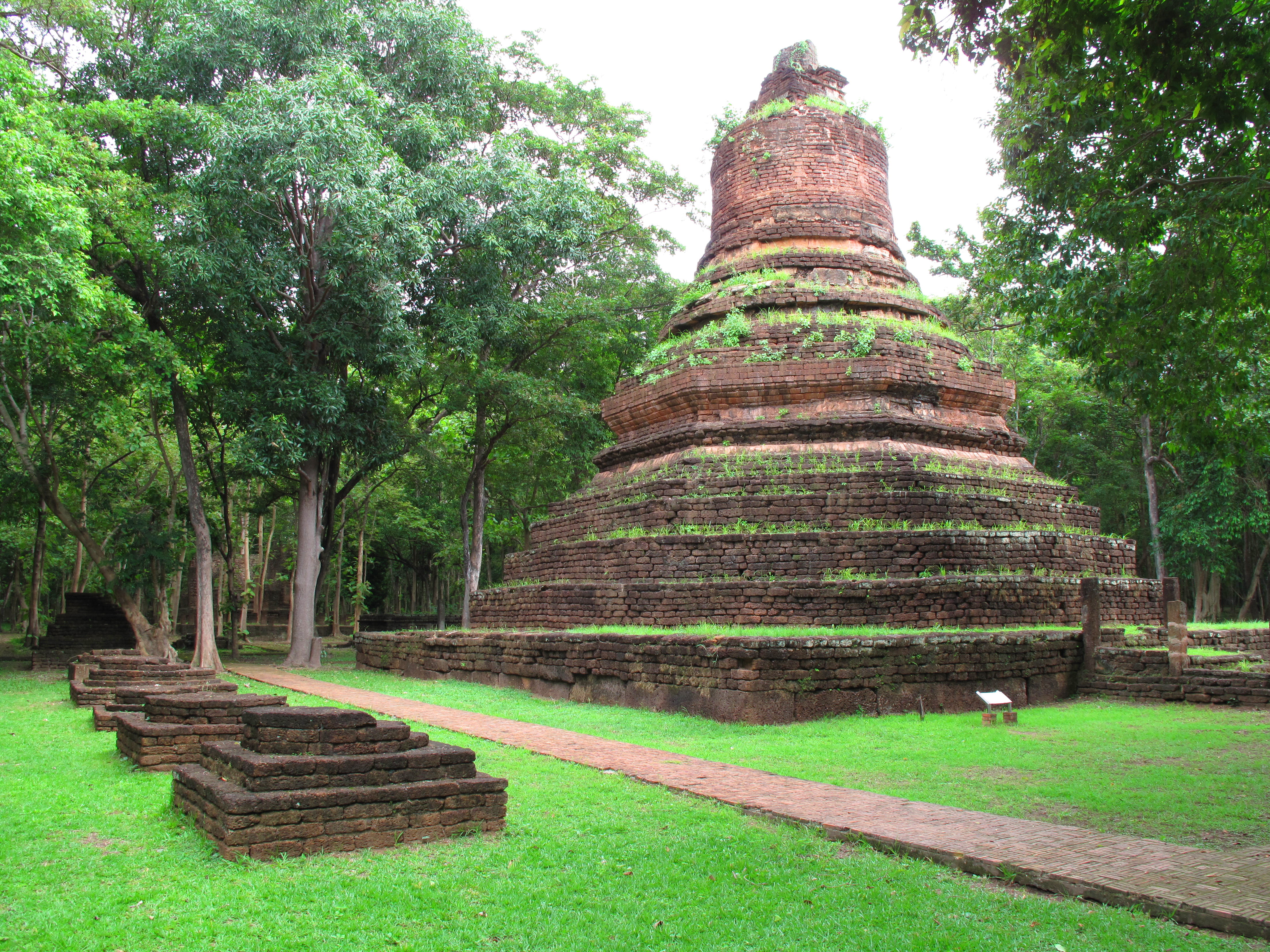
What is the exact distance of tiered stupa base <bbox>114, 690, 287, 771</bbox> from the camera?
285 inches

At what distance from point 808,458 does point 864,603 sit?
2.91 m

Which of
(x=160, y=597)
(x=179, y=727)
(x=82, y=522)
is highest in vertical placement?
(x=82, y=522)

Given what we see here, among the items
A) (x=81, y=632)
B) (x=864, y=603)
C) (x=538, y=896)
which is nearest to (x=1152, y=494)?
(x=864, y=603)

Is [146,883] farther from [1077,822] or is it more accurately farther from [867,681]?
[867,681]

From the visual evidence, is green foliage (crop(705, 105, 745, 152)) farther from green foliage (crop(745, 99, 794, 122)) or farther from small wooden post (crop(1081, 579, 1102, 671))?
small wooden post (crop(1081, 579, 1102, 671))

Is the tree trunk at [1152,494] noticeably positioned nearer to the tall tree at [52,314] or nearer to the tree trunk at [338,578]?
the tree trunk at [338,578]

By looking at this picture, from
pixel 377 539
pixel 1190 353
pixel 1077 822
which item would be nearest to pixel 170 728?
pixel 1077 822

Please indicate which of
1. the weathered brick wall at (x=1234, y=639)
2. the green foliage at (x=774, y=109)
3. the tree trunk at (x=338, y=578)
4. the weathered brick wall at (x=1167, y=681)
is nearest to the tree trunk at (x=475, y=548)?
the tree trunk at (x=338, y=578)

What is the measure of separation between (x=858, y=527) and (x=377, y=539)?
83.7 ft

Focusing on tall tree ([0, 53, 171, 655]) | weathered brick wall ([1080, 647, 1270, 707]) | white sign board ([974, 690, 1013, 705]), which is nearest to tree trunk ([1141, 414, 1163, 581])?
weathered brick wall ([1080, 647, 1270, 707])

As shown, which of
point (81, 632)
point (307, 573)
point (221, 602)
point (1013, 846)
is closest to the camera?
point (1013, 846)

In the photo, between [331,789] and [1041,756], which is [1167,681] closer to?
[1041,756]

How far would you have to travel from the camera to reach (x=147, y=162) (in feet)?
55.7

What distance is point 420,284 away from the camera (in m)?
Result: 18.4
